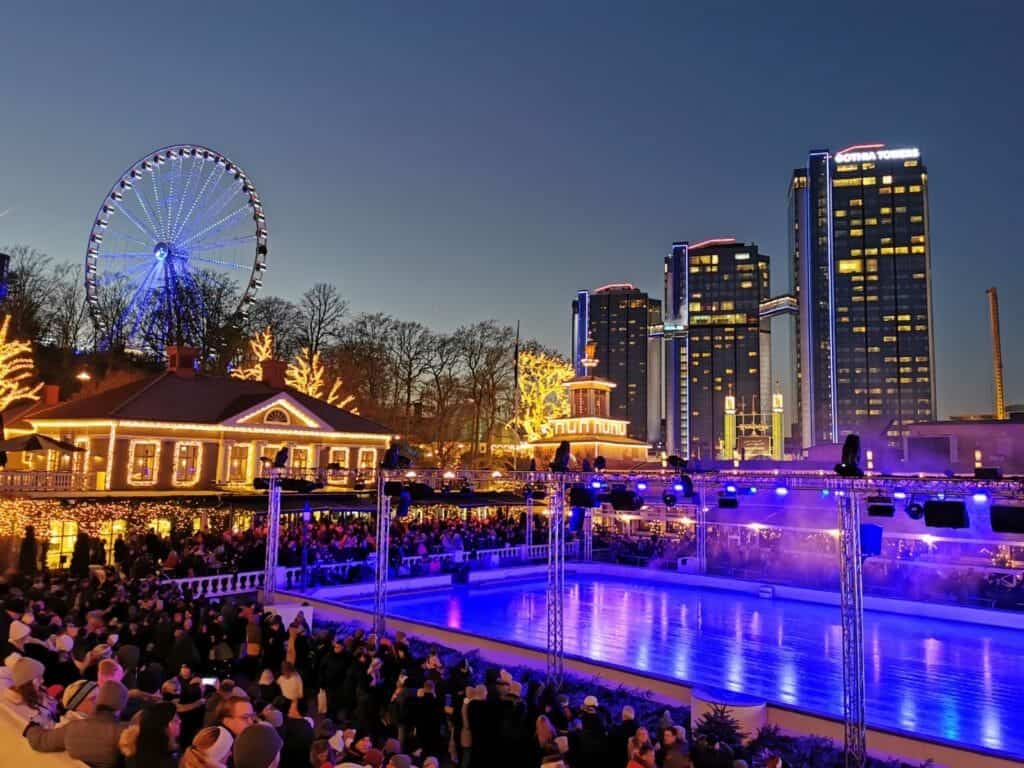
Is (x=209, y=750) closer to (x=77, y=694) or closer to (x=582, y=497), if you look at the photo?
(x=77, y=694)

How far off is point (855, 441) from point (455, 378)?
1930 inches

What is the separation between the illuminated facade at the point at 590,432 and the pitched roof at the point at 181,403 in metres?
16.1

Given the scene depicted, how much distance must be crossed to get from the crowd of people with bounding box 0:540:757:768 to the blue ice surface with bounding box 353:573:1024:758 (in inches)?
143

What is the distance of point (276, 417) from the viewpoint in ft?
106

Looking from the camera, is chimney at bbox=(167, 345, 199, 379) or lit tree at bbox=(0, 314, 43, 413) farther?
lit tree at bbox=(0, 314, 43, 413)

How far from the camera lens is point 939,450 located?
3588cm

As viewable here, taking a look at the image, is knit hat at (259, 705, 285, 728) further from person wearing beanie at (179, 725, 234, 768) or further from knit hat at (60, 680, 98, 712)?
knit hat at (60, 680, 98, 712)

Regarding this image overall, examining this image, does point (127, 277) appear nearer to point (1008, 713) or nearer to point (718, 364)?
point (1008, 713)

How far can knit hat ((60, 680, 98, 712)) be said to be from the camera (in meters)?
5.52

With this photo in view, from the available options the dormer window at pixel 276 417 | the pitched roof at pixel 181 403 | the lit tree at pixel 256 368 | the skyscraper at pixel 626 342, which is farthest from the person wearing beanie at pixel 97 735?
the skyscraper at pixel 626 342

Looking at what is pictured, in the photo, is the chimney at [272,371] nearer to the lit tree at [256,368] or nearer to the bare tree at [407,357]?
the lit tree at [256,368]

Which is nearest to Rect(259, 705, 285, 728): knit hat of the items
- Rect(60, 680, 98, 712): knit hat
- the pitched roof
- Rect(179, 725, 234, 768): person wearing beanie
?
Rect(179, 725, 234, 768): person wearing beanie

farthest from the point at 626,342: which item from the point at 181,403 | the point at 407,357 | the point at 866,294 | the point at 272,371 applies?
the point at 181,403

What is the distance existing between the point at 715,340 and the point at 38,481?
139924 mm
